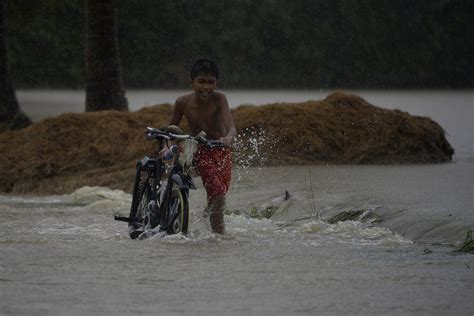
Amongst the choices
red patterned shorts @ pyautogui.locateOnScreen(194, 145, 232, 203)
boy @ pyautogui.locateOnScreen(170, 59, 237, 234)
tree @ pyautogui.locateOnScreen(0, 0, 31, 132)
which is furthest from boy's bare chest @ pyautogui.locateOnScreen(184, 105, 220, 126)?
tree @ pyautogui.locateOnScreen(0, 0, 31, 132)

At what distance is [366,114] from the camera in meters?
18.0

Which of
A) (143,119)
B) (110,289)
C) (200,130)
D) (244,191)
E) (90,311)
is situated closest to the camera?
(90,311)

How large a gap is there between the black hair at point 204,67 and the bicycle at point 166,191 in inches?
22.3

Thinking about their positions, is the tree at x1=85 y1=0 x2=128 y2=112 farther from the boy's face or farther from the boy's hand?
the boy's hand

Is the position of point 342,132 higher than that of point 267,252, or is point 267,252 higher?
point 342,132

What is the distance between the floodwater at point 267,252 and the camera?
24.5 ft

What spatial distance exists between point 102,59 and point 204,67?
1254 cm

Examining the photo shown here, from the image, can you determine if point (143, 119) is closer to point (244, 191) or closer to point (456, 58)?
point (244, 191)

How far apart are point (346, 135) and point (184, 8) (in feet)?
59.2

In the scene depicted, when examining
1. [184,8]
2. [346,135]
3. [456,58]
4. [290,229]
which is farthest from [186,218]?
[456,58]

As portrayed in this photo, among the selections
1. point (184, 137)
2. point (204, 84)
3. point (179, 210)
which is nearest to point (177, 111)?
point (204, 84)

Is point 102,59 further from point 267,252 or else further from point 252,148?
point 267,252

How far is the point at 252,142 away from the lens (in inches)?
667

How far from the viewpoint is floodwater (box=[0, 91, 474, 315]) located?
24.5ft
